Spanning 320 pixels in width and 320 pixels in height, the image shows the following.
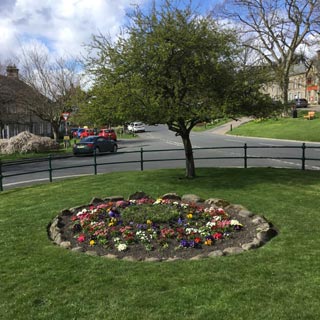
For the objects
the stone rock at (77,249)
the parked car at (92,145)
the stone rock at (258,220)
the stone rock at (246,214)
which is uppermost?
the parked car at (92,145)

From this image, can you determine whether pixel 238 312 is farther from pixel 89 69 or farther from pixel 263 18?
pixel 263 18

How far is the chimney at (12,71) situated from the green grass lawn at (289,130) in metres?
26.9

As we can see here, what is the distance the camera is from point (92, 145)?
30141 mm

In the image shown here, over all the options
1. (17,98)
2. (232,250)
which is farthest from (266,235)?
(17,98)

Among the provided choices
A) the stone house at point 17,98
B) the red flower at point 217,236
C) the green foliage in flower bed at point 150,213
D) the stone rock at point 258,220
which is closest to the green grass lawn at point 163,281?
the stone rock at point 258,220

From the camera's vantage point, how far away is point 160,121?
11391 mm

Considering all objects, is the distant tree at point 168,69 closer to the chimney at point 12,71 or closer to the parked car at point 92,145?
the parked car at point 92,145

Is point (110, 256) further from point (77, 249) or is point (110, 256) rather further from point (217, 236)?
point (217, 236)

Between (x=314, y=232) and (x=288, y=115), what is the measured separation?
53575mm

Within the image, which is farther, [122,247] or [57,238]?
[57,238]

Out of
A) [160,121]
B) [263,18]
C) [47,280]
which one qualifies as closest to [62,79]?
[263,18]

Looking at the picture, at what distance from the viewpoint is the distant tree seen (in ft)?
36.4

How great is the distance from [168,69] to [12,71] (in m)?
35.6

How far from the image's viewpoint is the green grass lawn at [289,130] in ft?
133
